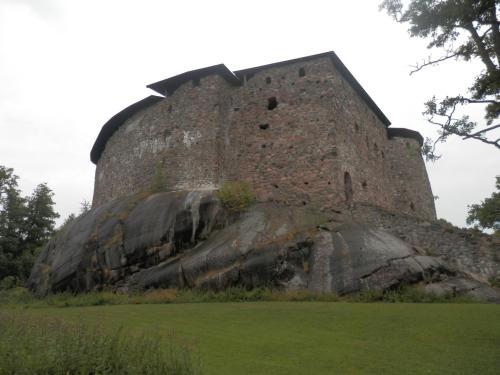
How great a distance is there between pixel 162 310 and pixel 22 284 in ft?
62.8

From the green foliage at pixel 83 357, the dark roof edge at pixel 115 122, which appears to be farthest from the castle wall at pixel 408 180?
the green foliage at pixel 83 357

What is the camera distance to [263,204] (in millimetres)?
18266

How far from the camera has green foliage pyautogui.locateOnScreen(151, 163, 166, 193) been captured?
2114cm

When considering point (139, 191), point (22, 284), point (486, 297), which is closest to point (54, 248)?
point (139, 191)

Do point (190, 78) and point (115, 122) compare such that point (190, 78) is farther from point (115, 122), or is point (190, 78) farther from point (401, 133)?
point (401, 133)

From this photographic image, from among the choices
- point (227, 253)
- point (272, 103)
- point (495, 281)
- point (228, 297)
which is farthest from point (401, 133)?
point (228, 297)

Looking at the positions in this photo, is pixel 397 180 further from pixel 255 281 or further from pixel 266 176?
pixel 255 281

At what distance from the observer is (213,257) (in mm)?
15523

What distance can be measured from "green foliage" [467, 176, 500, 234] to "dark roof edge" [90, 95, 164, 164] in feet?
56.9

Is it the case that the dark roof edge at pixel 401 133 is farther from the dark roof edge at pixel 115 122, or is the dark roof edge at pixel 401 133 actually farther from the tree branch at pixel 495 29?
the tree branch at pixel 495 29

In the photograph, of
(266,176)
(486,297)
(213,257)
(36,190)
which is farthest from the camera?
(36,190)

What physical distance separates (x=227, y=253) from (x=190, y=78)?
11.8 m

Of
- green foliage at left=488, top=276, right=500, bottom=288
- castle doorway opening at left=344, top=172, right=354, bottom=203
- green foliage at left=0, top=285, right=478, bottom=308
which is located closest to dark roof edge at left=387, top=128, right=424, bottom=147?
castle doorway opening at left=344, top=172, right=354, bottom=203

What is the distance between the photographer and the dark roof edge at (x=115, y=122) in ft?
80.4
